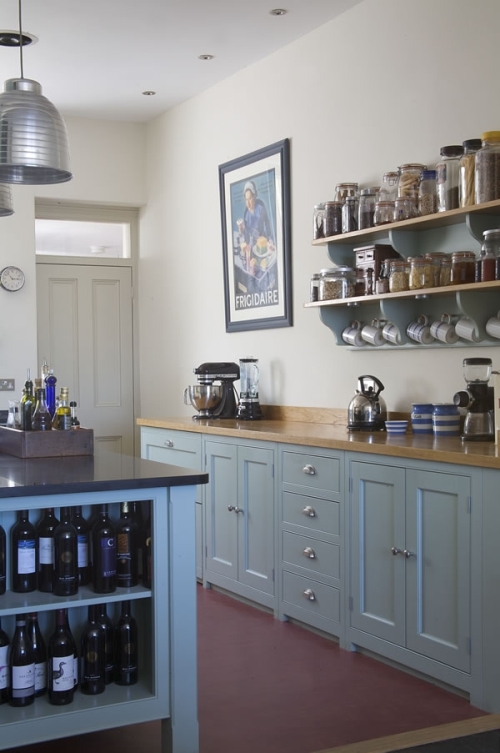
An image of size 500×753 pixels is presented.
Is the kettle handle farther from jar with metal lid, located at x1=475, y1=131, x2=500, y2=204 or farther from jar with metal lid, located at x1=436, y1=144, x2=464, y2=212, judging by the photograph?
jar with metal lid, located at x1=475, y1=131, x2=500, y2=204

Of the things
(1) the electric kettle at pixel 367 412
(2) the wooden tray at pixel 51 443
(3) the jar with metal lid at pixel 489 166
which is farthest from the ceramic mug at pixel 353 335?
(2) the wooden tray at pixel 51 443

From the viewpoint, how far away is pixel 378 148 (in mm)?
4383

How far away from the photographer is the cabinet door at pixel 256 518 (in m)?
4.27

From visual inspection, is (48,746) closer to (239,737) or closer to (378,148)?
(239,737)

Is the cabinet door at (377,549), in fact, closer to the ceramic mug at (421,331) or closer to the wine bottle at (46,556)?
the ceramic mug at (421,331)

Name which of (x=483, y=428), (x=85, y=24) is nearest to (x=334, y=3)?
(x=85, y=24)

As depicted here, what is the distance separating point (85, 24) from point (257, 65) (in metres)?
1.10

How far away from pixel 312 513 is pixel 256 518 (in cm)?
52

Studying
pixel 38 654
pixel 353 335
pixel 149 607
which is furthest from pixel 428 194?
pixel 38 654

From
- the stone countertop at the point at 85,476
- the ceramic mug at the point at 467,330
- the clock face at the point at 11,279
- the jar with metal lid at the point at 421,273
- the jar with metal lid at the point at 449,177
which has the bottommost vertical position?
the stone countertop at the point at 85,476

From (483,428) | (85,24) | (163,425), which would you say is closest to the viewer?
(483,428)

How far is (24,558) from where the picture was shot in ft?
8.73

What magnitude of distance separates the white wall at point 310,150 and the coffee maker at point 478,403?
0.11 meters

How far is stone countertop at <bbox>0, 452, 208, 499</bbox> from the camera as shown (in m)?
2.54
